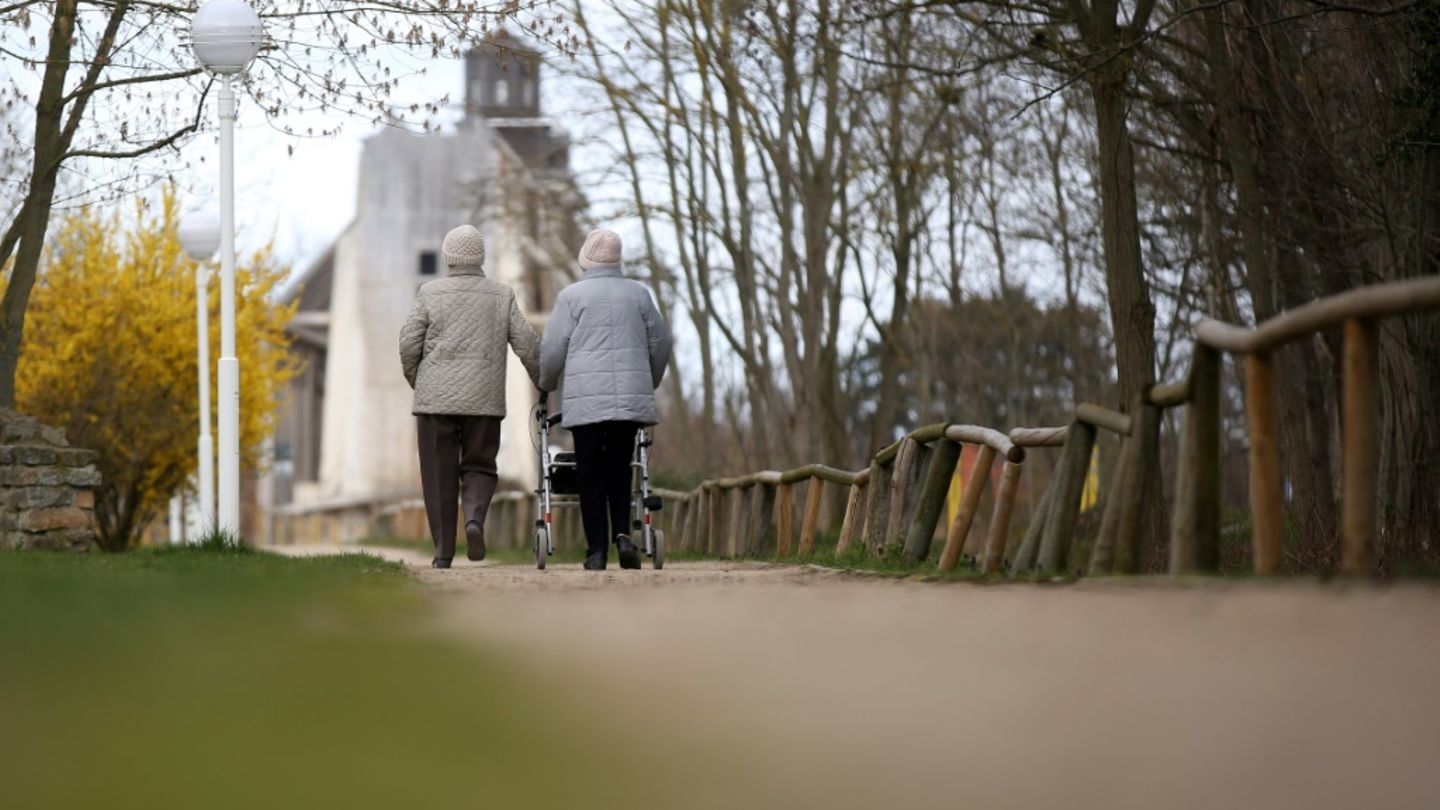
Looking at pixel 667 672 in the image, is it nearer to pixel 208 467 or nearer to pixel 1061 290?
pixel 208 467

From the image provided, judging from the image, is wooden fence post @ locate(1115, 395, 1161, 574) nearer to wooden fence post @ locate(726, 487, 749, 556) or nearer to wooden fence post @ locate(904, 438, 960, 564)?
wooden fence post @ locate(904, 438, 960, 564)

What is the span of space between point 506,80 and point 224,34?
2535 cm

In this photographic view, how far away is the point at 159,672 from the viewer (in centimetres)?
488

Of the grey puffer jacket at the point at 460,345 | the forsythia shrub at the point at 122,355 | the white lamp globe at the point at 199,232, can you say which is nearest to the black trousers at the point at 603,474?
the grey puffer jacket at the point at 460,345

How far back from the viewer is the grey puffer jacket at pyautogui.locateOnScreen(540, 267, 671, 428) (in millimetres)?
11820

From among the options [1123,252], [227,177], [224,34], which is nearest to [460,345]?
[227,177]

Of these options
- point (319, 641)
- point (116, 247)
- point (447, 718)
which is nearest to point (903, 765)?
point (447, 718)

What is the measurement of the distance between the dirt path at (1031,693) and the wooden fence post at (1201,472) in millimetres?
1277

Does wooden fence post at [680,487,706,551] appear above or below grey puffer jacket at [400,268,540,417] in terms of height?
below

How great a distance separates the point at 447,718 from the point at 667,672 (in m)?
0.79

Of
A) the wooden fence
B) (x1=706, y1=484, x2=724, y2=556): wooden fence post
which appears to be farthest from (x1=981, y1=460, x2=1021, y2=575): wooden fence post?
(x1=706, y1=484, x2=724, y2=556): wooden fence post

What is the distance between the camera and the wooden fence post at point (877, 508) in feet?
44.1

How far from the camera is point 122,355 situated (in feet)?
89.4

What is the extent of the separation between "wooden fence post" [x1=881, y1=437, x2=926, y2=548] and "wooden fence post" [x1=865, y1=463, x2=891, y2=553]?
0.38m
